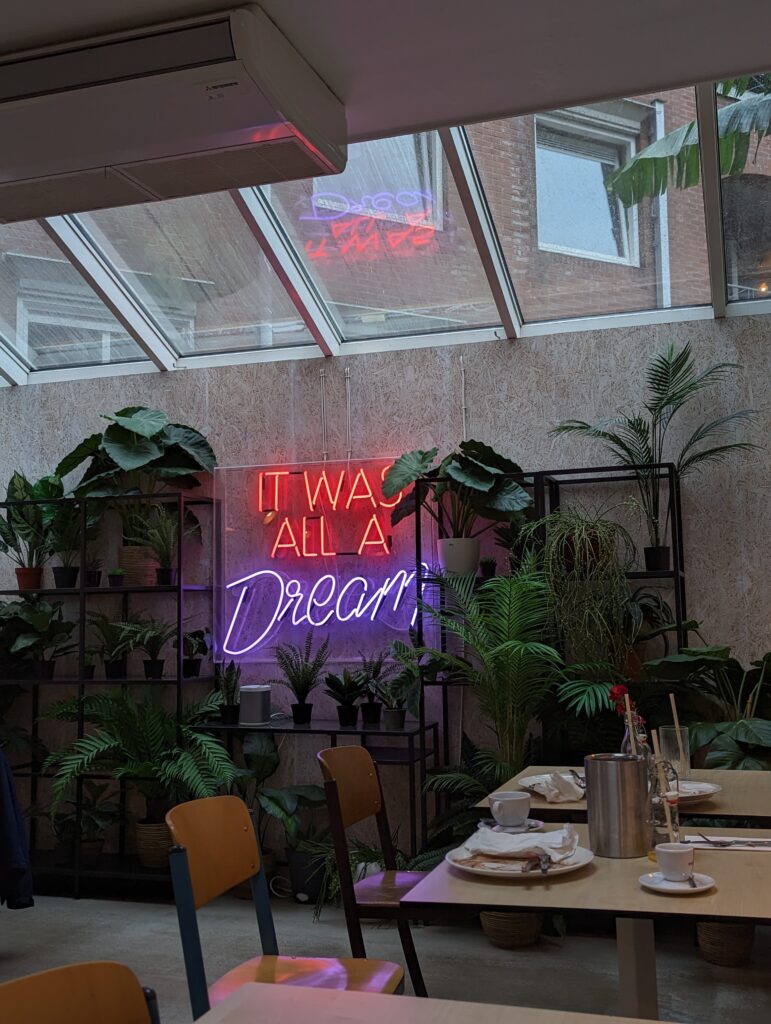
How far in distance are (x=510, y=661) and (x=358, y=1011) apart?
10.8ft

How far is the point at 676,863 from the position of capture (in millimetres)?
1917

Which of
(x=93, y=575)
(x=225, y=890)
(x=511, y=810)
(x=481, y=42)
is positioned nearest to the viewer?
(x=511, y=810)

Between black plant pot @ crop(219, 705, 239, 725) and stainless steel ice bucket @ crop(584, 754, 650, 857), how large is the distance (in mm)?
3586

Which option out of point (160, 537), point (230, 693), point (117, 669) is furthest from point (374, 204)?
point (117, 669)

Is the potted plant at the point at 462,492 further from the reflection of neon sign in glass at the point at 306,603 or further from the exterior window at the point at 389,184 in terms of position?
the exterior window at the point at 389,184

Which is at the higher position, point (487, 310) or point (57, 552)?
point (487, 310)

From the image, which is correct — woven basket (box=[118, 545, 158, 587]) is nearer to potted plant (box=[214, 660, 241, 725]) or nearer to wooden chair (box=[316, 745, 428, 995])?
potted plant (box=[214, 660, 241, 725])

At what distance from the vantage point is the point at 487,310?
558cm

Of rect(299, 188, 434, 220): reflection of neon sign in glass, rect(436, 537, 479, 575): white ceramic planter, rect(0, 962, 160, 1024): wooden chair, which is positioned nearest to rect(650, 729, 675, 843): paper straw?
rect(0, 962, 160, 1024): wooden chair

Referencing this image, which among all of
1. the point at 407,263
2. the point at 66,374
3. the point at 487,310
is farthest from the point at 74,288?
the point at 487,310

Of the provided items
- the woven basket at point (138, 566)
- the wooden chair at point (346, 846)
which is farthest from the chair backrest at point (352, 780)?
the woven basket at point (138, 566)

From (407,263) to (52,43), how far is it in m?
2.74

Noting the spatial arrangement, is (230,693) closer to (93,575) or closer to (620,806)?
(93,575)

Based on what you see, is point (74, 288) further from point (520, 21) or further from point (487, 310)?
point (520, 21)
